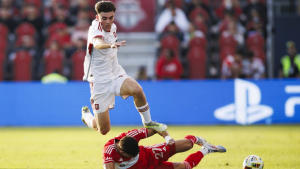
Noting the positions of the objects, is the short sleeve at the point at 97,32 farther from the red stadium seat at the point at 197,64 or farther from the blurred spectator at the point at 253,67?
the red stadium seat at the point at 197,64

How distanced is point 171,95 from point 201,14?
412 centimetres

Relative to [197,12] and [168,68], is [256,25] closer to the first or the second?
[197,12]

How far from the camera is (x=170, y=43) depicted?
17422 mm

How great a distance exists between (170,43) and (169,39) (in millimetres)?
149

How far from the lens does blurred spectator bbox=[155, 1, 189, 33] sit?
18.2 meters

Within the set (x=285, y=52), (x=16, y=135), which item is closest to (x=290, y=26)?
(x=285, y=52)

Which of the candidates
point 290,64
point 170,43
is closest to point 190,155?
point 170,43

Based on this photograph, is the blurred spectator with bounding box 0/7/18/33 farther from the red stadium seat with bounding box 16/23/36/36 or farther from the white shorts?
the white shorts

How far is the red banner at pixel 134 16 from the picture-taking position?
1895 cm

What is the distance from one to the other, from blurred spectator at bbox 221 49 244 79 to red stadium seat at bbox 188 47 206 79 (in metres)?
0.73

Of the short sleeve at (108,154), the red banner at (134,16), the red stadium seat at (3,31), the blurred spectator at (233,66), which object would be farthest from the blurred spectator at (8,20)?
the short sleeve at (108,154)

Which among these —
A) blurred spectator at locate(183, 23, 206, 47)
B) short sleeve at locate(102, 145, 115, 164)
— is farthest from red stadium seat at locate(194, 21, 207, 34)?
short sleeve at locate(102, 145, 115, 164)

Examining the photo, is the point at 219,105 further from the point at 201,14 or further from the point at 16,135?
the point at 16,135

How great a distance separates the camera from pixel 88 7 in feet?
61.1
